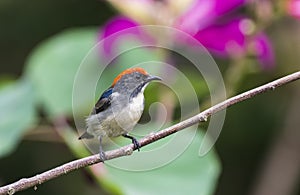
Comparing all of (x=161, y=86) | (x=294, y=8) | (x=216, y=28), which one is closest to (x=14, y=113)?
(x=161, y=86)

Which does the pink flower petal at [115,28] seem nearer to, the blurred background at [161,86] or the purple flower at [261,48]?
→ the blurred background at [161,86]

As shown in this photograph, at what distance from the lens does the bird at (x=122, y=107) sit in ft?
1.95

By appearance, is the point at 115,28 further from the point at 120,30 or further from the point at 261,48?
the point at 261,48

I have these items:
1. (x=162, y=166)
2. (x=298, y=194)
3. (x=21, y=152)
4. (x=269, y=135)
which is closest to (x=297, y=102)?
(x=269, y=135)

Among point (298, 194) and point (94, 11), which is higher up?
point (94, 11)

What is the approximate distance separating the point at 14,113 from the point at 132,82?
45 centimetres

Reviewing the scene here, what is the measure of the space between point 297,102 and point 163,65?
2.34 feet

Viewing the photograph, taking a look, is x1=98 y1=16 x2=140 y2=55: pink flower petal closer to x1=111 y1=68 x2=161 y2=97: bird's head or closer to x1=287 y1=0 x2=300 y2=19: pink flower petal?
x1=287 y1=0 x2=300 y2=19: pink flower petal

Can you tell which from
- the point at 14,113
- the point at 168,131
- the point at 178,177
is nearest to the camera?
the point at 168,131

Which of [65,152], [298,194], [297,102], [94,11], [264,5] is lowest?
[298,194]

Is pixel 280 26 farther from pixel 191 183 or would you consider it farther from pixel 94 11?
pixel 191 183

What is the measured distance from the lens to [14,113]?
3.34ft

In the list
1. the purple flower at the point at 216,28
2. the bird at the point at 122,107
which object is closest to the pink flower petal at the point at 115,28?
the purple flower at the point at 216,28

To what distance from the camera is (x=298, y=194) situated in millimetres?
1661
